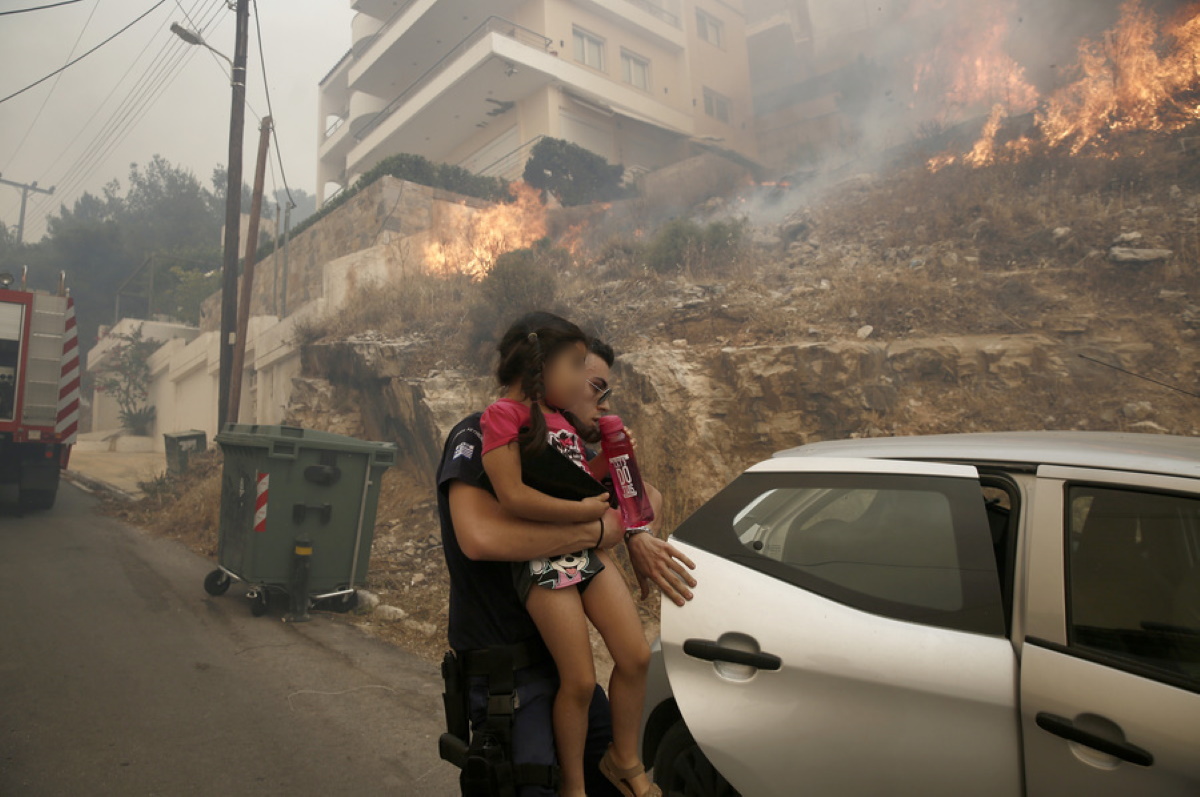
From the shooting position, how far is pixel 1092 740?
5.41 ft

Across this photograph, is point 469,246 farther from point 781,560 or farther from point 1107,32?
point 781,560

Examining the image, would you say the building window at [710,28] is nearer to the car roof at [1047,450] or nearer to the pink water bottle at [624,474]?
the car roof at [1047,450]

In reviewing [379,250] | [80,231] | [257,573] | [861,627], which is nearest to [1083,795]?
[861,627]

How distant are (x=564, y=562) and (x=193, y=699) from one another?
3.76 metres

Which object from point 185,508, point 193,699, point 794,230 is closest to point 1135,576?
point 193,699

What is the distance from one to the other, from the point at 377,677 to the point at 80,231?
4610cm

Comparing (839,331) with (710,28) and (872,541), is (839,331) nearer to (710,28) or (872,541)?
(872,541)

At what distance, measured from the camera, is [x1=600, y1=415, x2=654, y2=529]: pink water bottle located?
6.14 feet

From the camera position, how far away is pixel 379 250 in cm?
1620

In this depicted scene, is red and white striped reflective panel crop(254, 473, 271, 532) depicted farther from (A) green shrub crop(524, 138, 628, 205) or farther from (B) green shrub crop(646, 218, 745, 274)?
(A) green shrub crop(524, 138, 628, 205)

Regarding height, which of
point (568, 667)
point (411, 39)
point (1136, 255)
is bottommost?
point (568, 667)

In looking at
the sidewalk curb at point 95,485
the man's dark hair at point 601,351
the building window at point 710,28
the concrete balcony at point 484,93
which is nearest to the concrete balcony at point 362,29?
the concrete balcony at point 484,93

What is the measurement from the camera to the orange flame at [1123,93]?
10867mm

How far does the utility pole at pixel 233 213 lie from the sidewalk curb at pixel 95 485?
195 cm
